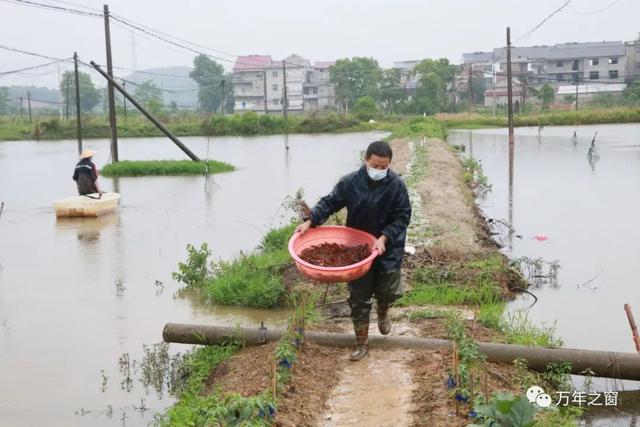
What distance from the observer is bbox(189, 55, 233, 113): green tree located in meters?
86.6

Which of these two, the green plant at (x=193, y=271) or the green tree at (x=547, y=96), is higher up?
the green tree at (x=547, y=96)

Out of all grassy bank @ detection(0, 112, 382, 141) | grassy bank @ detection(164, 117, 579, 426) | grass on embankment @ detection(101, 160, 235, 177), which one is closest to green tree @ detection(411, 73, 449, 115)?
grassy bank @ detection(0, 112, 382, 141)

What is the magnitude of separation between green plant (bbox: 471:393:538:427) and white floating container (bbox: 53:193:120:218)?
42.8ft

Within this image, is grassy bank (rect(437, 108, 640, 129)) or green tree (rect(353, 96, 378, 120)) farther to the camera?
green tree (rect(353, 96, 378, 120))

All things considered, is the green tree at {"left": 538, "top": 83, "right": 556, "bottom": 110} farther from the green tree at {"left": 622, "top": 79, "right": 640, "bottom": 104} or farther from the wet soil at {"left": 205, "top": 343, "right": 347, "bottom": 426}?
the wet soil at {"left": 205, "top": 343, "right": 347, "bottom": 426}

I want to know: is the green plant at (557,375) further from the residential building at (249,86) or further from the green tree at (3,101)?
the green tree at (3,101)

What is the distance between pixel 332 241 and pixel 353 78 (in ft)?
218

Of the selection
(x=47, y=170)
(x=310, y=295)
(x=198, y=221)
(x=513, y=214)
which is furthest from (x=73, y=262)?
(x=47, y=170)

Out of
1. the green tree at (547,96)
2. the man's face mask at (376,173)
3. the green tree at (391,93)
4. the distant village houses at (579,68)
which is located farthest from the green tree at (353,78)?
the man's face mask at (376,173)

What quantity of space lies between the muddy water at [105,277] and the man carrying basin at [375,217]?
1745mm

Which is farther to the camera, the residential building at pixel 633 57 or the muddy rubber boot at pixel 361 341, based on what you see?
the residential building at pixel 633 57

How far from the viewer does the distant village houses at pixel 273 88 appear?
84.7 meters

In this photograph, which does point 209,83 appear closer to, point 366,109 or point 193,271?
point 366,109

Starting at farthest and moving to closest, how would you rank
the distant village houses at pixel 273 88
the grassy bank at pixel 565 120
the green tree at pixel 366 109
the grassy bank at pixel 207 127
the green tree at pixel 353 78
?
the distant village houses at pixel 273 88
the green tree at pixel 353 78
the green tree at pixel 366 109
the grassy bank at pixel 565 120
the grassy bank at pixel 207 127
